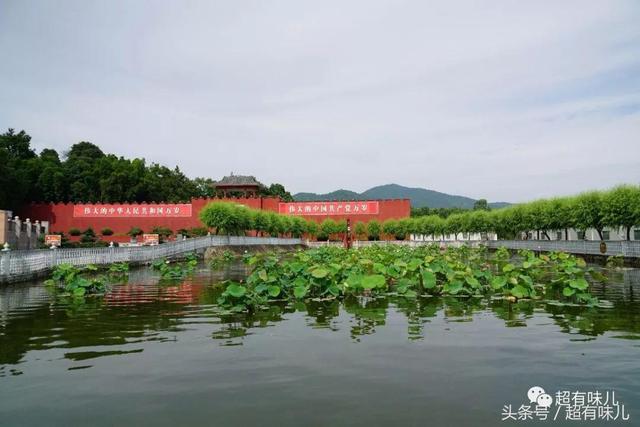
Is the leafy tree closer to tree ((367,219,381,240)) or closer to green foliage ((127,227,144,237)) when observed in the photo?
tree ((367,219,381,240))

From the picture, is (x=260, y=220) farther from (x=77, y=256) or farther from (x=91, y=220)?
(x=77, y=256)

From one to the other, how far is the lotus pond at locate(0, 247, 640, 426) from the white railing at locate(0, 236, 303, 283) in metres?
2.95

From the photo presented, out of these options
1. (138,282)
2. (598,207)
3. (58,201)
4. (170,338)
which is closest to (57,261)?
(138,282)

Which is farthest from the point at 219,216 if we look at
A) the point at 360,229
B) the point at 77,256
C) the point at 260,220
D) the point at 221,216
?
the point at 360,229

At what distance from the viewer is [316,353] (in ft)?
16.1

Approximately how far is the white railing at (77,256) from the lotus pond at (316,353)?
9.67 feet

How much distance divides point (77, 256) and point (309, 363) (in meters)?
12.7

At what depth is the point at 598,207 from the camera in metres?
22.9

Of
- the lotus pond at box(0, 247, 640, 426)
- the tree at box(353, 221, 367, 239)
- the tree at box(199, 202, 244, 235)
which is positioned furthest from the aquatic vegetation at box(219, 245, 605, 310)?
the tree at box(353, 221, 367, 239)

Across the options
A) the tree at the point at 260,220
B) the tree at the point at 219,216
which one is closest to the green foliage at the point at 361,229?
the tree at the point at 260,220

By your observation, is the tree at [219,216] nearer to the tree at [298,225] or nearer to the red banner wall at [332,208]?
the tree at [298,225]

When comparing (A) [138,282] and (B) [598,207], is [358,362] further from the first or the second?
(B) [598,207]

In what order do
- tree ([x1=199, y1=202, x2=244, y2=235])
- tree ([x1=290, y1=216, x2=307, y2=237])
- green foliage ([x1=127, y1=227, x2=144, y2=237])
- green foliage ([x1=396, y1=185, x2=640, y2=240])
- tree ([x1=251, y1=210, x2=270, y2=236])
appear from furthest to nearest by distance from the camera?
tree ([x1=290, y1=216, x2=307, y2=237]) → green foliage ([x1=127, y1=227, x2=144, y2=237]) → tree ([x1=251, y1=210, x2=270, y2=236]) → tree ([x1=199, y1=202, x2=244, y2=235]) → green foliage ([x1=396, y1=185, x2=640, y2=240])

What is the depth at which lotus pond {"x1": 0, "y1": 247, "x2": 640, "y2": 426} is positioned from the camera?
11.3 ft
